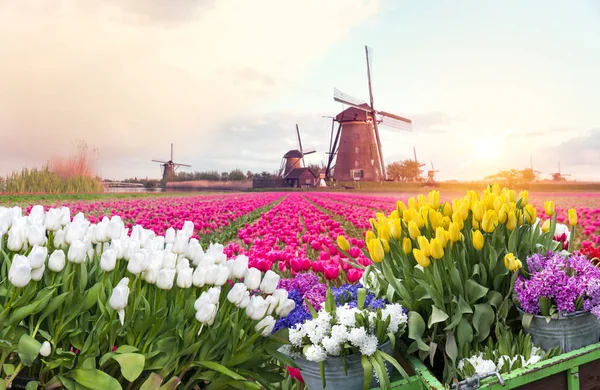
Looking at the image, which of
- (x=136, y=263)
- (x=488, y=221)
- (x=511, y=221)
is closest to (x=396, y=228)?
(x=488, y=221)

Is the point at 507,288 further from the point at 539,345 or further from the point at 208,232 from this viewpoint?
the point at 208,232

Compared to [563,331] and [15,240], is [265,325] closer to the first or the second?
[15,240]

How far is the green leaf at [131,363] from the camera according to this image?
1.67 m

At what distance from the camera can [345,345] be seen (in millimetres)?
1944

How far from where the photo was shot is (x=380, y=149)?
40875mm

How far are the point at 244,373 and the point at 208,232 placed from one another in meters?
5.28

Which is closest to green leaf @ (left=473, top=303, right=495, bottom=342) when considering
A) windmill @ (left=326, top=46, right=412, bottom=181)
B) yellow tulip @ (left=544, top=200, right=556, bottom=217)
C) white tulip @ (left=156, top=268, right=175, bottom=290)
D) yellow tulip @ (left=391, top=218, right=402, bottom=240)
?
yellow tulip @ (left=391, top=218, right=402, bottom=240)

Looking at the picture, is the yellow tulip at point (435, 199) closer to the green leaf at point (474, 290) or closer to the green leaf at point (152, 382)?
the green leaf at point (474, 290)

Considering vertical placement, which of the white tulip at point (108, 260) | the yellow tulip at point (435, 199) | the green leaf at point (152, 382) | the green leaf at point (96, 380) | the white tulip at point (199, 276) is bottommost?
the green leaf at point (152, 382)

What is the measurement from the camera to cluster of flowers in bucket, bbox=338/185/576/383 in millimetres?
2225

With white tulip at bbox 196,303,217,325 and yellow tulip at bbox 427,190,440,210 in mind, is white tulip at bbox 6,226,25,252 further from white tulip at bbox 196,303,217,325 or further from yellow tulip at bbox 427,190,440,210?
yellow tulip at bbox 427,190,440,210

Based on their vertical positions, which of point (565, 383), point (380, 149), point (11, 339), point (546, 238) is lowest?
point (565, 383)

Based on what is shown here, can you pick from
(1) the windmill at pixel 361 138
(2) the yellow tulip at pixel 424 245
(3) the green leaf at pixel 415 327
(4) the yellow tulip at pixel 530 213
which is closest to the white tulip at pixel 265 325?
(3) the green leaf at pixel 415 327

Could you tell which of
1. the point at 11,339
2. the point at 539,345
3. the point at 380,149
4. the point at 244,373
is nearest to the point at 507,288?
the point at 539,345
